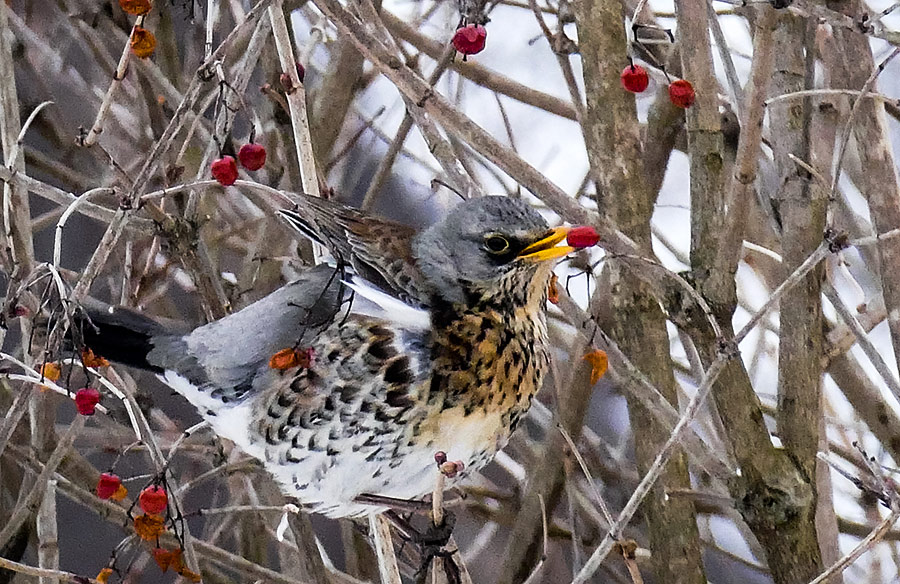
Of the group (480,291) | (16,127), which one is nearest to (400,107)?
(16,127)

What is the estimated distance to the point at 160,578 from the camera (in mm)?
3447

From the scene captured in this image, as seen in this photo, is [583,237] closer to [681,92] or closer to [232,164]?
[681,92]

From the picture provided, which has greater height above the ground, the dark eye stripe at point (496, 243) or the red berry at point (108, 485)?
the dark eye stripe at point (496, 243)

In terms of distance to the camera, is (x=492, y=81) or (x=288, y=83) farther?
(x=492, y=81)

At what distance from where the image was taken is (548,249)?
1398 mm

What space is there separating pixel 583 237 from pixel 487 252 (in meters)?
0.25

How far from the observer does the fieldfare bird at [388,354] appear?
1.46 meters

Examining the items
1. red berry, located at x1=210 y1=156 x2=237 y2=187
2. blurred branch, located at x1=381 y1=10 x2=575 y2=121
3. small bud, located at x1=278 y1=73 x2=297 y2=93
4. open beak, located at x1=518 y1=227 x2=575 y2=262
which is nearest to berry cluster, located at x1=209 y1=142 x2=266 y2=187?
red berry, located at x1=210 y1=156 x2=237 y2=187

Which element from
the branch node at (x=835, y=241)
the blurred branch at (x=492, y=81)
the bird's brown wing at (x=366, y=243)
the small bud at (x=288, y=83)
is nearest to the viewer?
the branch node at (x=835, y=241)

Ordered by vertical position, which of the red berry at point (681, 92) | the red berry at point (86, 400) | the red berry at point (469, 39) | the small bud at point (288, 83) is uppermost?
the red berry at point (681, 92)

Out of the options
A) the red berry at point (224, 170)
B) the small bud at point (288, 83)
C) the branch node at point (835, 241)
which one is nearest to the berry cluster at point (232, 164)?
the red berry at point (224, 170)

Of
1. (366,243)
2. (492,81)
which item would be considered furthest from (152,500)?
(492,81)

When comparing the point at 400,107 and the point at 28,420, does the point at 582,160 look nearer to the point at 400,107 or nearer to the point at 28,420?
the point at 400,107

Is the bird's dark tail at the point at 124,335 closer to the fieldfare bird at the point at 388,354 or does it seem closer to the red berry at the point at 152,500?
the fieldfare bird at the point at 388,354
